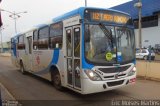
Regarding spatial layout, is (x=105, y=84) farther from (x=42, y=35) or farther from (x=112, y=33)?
(x=42, y=35)

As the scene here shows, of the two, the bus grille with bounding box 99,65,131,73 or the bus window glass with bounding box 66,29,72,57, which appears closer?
the bus grille with bounding box 99,65,131,73

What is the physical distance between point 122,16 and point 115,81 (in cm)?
239

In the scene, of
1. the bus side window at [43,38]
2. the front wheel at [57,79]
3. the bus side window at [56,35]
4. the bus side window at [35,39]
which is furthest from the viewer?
the bus side window at [35,39]

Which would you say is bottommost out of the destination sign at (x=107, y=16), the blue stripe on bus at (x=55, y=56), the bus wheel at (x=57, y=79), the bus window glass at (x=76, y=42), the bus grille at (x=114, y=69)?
the bus wheel at (x=57, y=79)

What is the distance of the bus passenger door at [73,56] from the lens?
8.37 metres

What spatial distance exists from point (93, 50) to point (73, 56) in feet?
2.91

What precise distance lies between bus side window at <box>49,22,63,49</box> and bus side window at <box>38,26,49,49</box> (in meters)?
0.60

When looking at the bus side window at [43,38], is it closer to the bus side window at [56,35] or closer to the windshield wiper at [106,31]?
the bus side window at [56,35]

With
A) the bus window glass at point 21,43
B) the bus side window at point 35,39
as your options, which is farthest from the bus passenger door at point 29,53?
the bus window glass at point 21,43

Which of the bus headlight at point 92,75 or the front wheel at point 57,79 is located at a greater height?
the bus headlight at point 92,75

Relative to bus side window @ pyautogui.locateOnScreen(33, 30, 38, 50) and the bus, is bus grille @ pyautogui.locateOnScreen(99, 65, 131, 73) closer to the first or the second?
the bus

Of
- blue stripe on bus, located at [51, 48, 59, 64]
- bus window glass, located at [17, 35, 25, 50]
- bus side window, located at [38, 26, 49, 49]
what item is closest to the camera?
blue stripe on bus, located at [51, 48, 59, 64]

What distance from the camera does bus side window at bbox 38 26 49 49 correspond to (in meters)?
11.6

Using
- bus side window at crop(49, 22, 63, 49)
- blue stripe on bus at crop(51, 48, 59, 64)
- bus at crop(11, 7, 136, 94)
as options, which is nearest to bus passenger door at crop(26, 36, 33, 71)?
bus side window at crop(49, 22, 63, 49)
